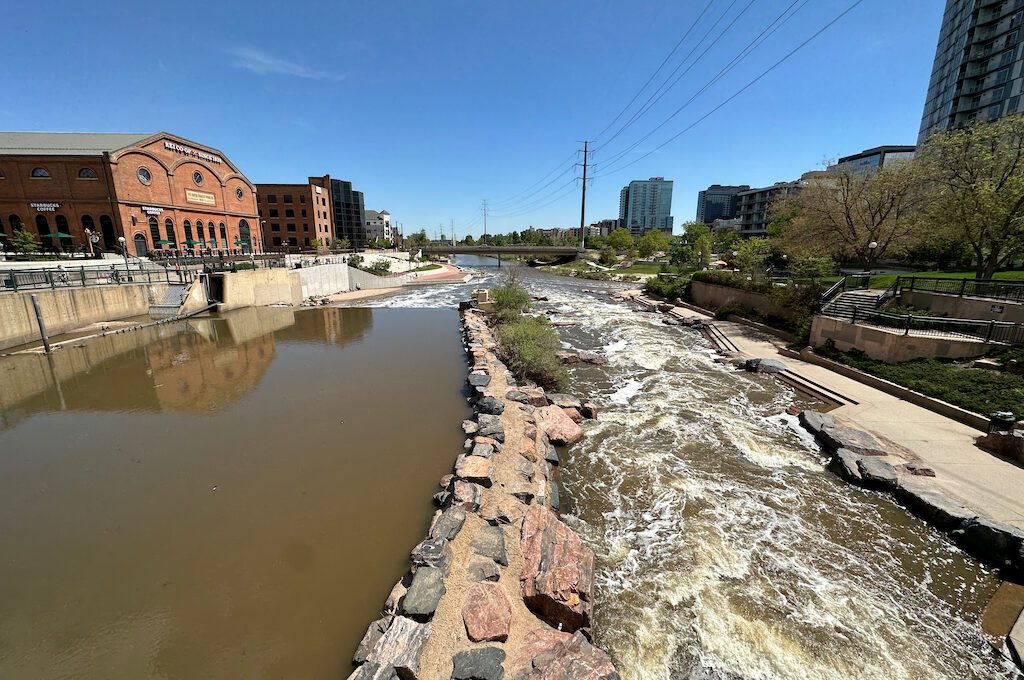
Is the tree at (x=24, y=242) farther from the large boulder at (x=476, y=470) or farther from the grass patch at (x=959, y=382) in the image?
the grass patch at (x=959, y=382)

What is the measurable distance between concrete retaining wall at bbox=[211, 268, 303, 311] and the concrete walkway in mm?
35893

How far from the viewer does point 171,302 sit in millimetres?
25625

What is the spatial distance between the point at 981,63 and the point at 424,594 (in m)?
91.5

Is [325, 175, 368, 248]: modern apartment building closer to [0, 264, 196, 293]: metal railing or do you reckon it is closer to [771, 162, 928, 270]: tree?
[0, 264, 196, 293]: metal railing

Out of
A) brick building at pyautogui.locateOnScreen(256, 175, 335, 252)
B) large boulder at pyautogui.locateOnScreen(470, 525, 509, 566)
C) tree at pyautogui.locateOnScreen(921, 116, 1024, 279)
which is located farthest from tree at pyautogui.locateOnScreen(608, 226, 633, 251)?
large boulder at pyautogui.locateOnScreen(470, 525, 509, 566)

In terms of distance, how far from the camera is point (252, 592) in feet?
18.8

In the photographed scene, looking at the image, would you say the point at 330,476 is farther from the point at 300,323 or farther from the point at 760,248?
the point at 760,248

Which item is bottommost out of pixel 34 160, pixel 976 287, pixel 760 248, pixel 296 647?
pixel 296 647

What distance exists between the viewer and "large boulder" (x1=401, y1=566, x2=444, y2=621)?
509cm

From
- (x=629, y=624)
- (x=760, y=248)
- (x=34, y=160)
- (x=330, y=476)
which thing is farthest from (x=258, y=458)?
(x=34, y=160)

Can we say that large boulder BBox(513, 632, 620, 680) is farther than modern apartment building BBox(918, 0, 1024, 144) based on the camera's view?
No

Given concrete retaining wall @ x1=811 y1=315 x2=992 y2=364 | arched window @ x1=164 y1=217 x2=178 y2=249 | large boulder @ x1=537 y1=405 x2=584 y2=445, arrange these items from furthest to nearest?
arched window @ x1=164 y1=217 x2=178 y2=249
concrete retaining wall @ x1=811 y1=315 x2=992 y2=364
large boulder @ x1=537 y1=405 x2=584 y2=445

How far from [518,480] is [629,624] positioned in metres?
3.26

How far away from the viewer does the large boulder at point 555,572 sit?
17.9 feet
